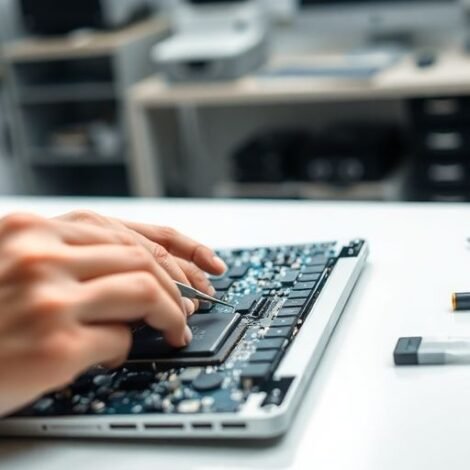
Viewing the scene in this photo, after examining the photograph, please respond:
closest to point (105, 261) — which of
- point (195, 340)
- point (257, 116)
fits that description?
point (195, 340)

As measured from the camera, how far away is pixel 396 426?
2.09 feet

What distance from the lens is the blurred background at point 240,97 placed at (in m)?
2.89

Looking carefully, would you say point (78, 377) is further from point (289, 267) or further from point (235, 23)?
point (235, 23)

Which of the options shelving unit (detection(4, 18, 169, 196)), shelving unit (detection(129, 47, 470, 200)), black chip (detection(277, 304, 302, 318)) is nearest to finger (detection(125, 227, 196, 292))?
black chip (detection(277, 304, 302, 318))

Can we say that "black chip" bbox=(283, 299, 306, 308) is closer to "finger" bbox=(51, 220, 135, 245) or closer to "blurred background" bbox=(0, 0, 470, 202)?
"finger" bbox=(51, 220, 135, 245)

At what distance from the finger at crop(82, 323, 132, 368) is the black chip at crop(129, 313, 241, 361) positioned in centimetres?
2

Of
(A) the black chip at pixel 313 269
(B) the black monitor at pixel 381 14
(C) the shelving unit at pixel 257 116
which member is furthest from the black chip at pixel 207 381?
(B) the black monitor at pixel 381 14

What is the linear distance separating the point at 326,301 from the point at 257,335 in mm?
95

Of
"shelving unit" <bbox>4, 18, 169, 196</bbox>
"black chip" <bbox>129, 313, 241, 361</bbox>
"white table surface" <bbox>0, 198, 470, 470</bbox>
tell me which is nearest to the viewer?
"white table surface" <bbox>0, 198, 470, 470</bbox>

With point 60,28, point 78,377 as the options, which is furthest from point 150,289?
point 60,28

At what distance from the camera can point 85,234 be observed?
0.71 metres

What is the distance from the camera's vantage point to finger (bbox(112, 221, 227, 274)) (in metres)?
0.88

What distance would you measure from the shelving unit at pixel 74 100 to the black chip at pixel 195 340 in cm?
259

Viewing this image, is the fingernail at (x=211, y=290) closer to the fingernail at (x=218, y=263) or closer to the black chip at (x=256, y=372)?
the fingernail at (x=218, y=263)
